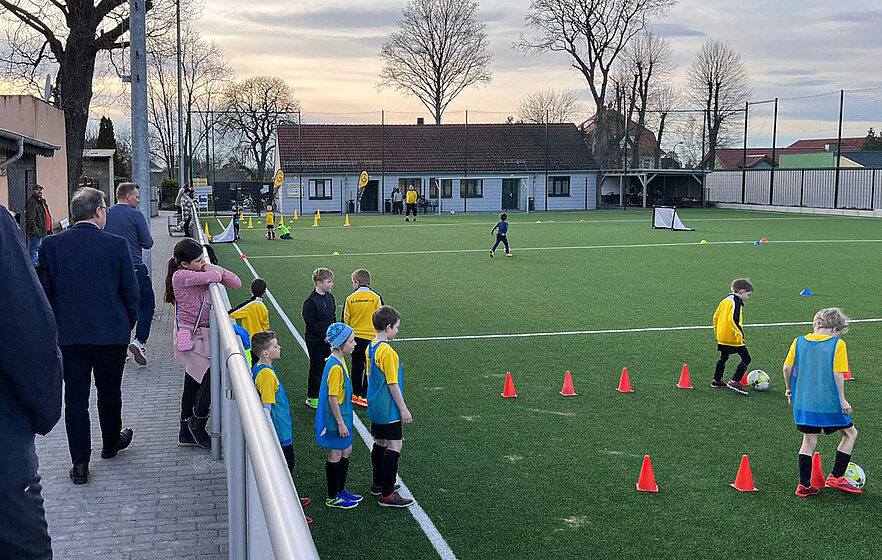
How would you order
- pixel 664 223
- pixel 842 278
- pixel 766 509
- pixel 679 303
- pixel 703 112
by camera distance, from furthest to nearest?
pixel 703 112 → pixel 664 223 → pixel 842 278 → pixel 679 303 → pixel 766 509

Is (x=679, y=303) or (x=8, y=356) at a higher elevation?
(x=8, y=356)

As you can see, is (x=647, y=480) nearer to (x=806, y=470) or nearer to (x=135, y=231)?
(x=806, y=470)

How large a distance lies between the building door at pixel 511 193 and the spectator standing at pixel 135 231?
50.6 meters

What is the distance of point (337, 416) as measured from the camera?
603 cm

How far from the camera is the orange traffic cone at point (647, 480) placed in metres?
6.57

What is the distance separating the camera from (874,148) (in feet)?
278

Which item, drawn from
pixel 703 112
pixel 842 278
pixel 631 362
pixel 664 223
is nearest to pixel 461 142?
pixel 703 112

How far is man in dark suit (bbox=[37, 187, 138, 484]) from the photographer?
244 inches

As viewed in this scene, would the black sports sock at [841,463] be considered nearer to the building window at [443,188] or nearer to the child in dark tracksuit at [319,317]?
the child in dark tracksuit at [319,317]

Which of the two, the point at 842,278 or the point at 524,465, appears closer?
the point at 524,465

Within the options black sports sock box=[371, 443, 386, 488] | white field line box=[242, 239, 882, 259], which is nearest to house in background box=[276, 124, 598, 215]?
white field line box=[242, 239, 882, 259]

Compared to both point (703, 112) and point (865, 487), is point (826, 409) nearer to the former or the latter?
point (865, 487)

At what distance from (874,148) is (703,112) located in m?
33.8

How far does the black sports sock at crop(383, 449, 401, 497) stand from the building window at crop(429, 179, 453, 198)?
5404cm
